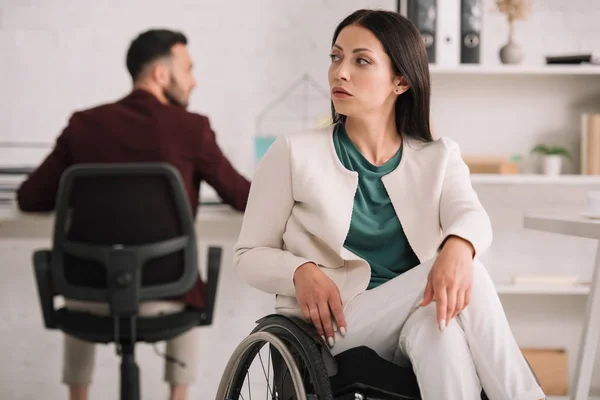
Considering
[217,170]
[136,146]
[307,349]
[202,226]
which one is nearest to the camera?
[307,349]

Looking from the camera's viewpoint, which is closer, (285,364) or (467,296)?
(467,296)

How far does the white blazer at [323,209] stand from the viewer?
1.40 metres

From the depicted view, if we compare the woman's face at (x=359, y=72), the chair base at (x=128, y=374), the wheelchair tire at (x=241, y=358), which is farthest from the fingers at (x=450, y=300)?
the chair base at (x=128, y=374)

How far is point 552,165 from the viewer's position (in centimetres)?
283

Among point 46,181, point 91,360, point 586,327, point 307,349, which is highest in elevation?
point 46,181

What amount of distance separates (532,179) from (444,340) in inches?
65.2

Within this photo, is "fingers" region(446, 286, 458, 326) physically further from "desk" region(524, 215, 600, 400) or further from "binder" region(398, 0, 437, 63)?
"binder" region(398, 0, 437, 63)

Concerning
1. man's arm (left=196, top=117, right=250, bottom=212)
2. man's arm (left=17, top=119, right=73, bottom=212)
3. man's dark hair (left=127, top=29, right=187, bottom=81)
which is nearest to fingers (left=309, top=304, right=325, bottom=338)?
man's arm (left=196, top=117, right=250, bottom=212)

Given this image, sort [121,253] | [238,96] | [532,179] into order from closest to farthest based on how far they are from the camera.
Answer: [121,253] < [532,179] < [238,96]

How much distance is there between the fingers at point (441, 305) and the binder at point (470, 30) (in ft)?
5.37

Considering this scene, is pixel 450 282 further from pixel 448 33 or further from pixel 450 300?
pixel 448 33

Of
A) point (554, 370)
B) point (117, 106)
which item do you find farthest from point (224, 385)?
point (554, 370)

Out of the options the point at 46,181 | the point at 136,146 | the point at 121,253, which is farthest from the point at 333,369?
the point at 46,181

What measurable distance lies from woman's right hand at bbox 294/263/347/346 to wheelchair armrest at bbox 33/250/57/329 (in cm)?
103
